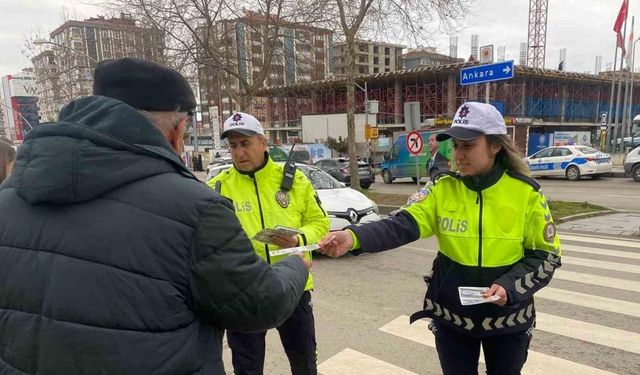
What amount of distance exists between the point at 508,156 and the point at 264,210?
144cm

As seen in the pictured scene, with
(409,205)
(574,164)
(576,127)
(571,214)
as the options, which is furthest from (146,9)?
(576,127)

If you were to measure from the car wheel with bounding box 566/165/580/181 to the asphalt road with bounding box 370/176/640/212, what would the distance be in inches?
10.7

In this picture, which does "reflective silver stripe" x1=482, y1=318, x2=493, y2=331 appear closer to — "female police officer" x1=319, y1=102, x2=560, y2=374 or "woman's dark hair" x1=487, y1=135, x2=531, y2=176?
"female police officer" x1=319, y1=102, x2=560, y2=374

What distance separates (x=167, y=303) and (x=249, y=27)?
61.4 ft

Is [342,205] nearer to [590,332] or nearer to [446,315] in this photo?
[590,332]

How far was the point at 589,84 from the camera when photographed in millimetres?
48719

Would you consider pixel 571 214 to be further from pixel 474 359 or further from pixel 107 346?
pixel 107 346

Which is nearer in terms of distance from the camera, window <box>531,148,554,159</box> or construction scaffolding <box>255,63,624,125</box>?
window <box>531,148,554,159</box>

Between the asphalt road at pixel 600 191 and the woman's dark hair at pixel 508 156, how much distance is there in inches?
467

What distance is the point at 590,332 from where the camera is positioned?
162 inches

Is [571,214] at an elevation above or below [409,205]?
below

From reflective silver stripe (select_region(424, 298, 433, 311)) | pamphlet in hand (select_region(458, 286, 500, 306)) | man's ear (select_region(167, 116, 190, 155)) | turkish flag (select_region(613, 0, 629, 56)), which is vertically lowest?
reflective silver stripe (select_region(424, 298, 433, 311))

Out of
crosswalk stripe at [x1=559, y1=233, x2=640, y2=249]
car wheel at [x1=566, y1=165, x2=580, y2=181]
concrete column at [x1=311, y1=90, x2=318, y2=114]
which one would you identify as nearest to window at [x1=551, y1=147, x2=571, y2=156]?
car wheel at [x1=566, y1=165, x2=580, y2=181]

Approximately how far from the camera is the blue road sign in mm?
8320
